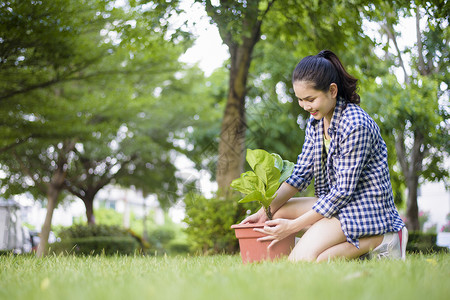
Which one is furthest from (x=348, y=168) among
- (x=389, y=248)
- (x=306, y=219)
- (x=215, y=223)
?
(x=215, y=223)

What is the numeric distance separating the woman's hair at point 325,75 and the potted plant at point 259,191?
591mm

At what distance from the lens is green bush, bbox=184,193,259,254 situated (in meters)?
6.11

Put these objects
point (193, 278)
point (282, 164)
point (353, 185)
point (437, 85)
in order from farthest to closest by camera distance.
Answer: point (437, 85)
point (282, 164)
point (353, 185)
point (193, 278)

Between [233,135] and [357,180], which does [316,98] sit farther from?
[233,135]

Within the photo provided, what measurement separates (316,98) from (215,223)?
3.46m

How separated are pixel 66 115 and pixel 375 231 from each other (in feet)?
28.8

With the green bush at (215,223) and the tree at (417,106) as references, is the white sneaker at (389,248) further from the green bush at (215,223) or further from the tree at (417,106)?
the tree at (417,106)

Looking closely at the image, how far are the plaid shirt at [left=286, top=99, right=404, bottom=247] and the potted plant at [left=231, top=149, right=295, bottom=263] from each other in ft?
1.15

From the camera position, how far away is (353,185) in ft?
9.65

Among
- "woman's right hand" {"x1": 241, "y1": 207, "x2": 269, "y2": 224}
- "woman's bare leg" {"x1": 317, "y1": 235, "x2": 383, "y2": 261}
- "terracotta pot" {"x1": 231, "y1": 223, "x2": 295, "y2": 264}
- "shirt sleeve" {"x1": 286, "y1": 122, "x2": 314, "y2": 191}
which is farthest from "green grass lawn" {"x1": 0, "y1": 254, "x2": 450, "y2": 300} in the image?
"shirt sleeve" {"x1": 286, "y1": 122, "x2": 314, "y2": 191}

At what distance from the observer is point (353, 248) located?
10.0ft

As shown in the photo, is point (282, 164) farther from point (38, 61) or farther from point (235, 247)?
point (38, 61)

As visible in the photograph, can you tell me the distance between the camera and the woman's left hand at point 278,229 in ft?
9.80

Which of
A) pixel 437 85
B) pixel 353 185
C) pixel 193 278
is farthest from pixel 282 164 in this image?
pixel 437 85
